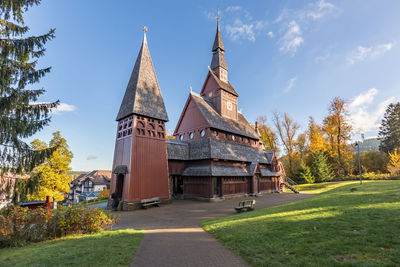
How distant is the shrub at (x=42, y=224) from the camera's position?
7.36 meters

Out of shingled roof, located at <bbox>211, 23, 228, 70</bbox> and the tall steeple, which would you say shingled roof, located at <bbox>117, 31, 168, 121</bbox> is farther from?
shingled roof, located at <bbox>211, 23, 228, 70</bbox>

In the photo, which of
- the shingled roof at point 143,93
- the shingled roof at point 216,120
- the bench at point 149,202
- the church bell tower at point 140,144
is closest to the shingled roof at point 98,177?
the church bell tower at point 140,144

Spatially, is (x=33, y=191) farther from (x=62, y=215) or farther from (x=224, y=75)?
(x=224, y=75)

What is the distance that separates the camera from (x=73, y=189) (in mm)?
56844

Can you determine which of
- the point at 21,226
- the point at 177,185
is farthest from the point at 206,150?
the point at 21,226

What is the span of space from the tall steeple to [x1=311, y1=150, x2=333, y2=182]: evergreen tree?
25.0 meters

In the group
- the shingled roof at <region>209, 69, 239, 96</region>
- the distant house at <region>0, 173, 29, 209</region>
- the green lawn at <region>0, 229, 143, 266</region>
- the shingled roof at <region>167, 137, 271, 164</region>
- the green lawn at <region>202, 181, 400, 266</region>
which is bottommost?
the green lawn at <region>0, 229, 143, 266</region>

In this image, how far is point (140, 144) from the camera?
57.3ft

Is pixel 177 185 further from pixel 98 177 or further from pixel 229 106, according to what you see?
pixel 98 177

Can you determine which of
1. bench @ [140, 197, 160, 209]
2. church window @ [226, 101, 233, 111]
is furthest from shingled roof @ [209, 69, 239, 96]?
bench @ [140, 197, 160, 209]

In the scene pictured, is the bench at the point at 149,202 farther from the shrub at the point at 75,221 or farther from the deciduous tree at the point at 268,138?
the deciduous tree at the point at 268,138

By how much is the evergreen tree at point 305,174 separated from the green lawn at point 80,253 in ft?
128

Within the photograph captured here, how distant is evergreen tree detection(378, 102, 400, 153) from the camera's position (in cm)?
4419

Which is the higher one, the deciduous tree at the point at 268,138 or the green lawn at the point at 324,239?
the deciduous tree at the point at 268,138
